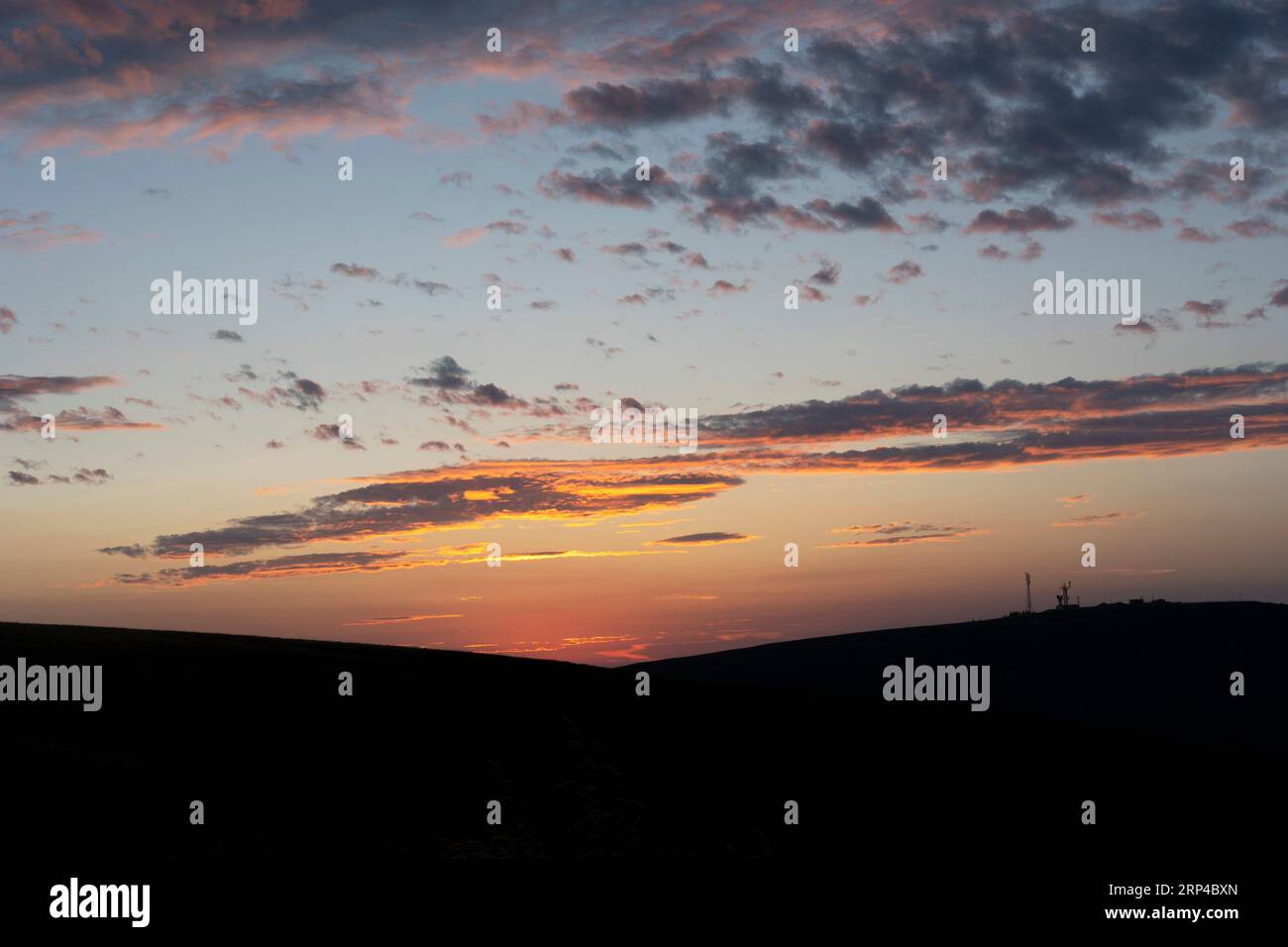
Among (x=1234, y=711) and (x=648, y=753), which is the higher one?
(x=648, y=753)

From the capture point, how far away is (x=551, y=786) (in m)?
28.1

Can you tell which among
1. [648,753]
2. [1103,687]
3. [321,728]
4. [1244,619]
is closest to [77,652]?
[321,728]

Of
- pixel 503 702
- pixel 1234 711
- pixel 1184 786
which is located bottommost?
pixel 1234 711

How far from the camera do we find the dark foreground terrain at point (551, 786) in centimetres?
1341

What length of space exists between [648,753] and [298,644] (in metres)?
32.1

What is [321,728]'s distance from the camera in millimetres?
34812

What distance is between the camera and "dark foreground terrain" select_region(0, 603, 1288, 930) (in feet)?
44.0

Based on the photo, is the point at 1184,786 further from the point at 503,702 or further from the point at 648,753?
the point at 503,702
